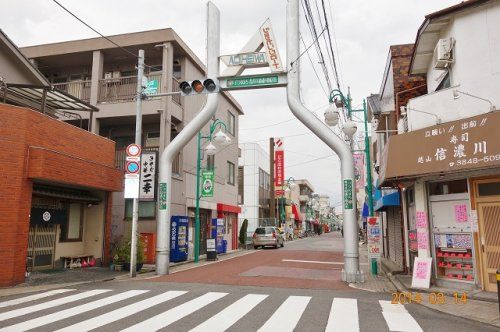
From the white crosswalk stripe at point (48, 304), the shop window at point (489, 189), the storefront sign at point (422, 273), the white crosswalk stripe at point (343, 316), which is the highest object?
the shop window at point (489, 189)

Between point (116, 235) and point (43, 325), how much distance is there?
13523 mm

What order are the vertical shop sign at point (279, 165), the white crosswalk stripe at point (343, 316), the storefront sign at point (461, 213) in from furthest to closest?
the vertical shop sign at point (279, 165) < the storefront sign at point (461, 213) < the white crosswalk stripe at point (343, 316)

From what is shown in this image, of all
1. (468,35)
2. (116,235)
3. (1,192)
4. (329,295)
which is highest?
(468,35)

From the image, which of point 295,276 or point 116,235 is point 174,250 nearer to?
point 116,235

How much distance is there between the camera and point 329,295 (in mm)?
10500

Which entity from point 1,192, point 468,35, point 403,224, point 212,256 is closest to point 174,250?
point 212,256

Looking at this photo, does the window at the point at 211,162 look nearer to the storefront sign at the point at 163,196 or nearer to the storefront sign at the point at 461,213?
the storefront sign at the point at 163,196

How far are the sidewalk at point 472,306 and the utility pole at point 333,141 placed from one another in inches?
81.5

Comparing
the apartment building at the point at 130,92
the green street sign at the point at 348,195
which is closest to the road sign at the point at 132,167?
the apartment building at the point at 130,92

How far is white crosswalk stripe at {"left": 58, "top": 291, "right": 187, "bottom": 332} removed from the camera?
7.04 m

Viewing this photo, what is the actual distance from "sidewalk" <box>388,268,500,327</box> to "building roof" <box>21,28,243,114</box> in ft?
52.2

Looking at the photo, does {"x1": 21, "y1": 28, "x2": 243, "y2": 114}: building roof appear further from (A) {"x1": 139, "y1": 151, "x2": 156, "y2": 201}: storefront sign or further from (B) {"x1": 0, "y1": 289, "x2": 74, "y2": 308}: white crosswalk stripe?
(B) {"x1": 0, "y1": 289, "x2": 74, "y2": 308}: white crosswalk stripe

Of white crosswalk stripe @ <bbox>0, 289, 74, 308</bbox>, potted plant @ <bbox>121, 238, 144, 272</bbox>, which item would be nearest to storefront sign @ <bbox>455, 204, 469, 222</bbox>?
white crosswalk stripe @ <bbox>0, 289, 74, 308</bbox>

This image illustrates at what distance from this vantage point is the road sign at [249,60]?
15.6 metres
